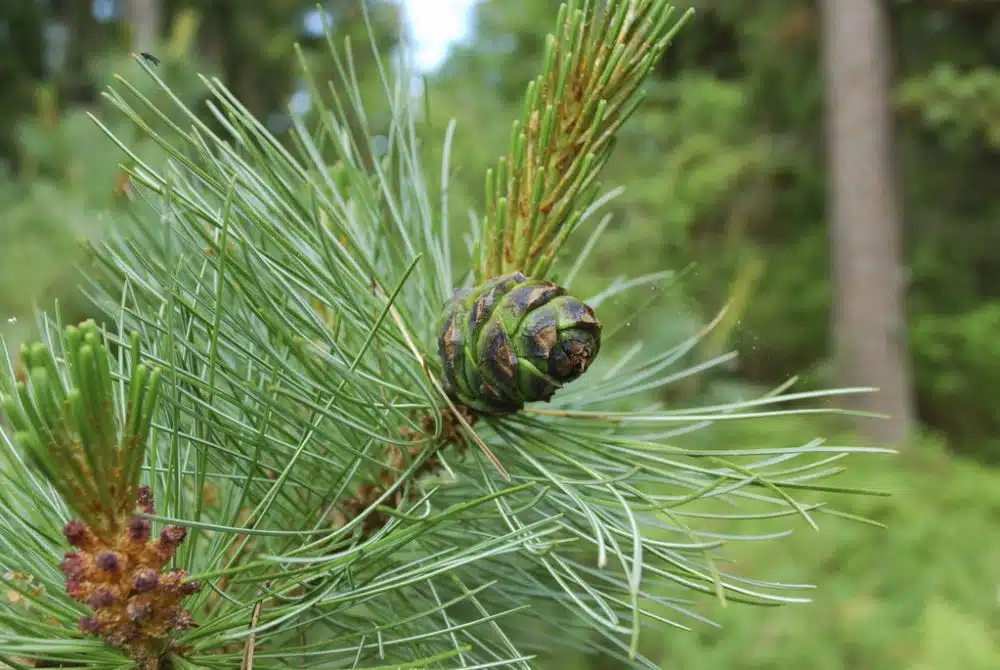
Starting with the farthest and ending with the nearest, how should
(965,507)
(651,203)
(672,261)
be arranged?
(672,261), (651,203), (965,507)

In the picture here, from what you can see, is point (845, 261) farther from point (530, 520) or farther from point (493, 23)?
point (530, 520)

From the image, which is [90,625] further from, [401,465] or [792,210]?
[792,210]

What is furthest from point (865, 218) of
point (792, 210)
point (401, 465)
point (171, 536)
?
point (171, 536)

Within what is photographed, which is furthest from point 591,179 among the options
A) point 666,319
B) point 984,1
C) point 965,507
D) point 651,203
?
point 984,1

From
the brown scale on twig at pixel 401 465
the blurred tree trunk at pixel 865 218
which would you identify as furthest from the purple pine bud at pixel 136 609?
the blurred tree trunk at pixel 865 218

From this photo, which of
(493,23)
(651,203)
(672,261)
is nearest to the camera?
(651,203)

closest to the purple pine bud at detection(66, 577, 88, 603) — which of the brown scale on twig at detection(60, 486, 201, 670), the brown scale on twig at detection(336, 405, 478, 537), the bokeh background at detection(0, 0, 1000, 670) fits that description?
the brown scale on twig at detection(60, 486, 201, 670)

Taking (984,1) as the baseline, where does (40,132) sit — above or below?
below
